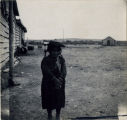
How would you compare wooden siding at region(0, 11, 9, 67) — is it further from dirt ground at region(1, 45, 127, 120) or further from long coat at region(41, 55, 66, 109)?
long coat at region(41, 55, 66, 109)

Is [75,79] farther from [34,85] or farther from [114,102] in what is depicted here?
[114,102]

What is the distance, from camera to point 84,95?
6551mm

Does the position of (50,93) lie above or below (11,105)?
above

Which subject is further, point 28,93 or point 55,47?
point 28,93

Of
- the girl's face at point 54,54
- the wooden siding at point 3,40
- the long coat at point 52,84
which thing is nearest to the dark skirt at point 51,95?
the long coat at point 52,84

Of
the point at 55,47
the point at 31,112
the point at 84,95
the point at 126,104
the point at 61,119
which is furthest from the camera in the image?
the point at 84,95

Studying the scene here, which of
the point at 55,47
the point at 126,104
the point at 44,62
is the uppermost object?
the point at 55,47

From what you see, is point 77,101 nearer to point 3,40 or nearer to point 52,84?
point 52,84

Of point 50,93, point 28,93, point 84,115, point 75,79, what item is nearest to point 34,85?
point 28,93

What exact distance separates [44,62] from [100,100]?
2721mm

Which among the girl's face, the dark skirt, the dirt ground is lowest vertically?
the dirt ground

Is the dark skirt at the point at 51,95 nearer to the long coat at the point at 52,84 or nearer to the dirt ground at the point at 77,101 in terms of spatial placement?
the long coat at the point at 52,84

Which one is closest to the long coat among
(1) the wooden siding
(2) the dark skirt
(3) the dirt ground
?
(2) the dark skirt

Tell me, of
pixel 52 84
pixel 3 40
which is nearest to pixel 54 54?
pixel 52 84
